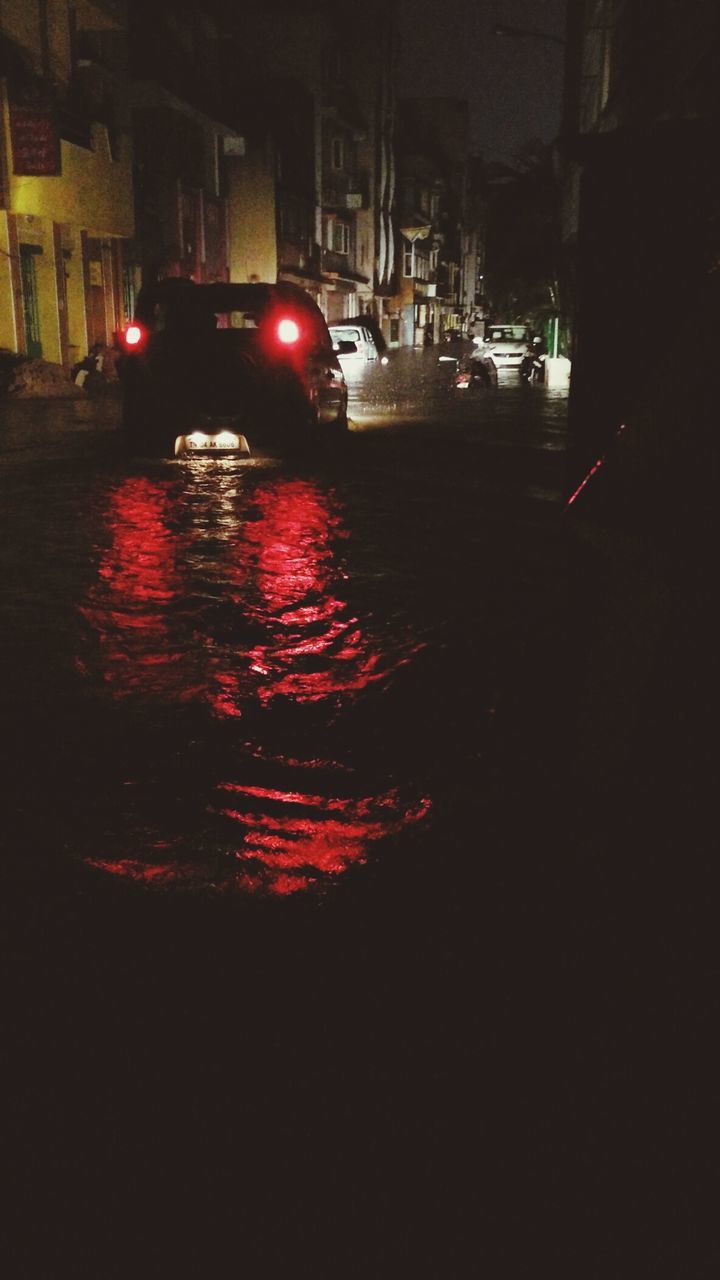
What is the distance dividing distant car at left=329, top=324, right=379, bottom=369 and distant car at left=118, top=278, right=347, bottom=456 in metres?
24.6

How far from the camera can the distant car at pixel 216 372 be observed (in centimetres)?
1240

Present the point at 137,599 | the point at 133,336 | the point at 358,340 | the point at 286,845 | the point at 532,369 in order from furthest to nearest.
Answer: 1. the point at 358,340
2. the point at 532,369
3. the point at 133,336
4. the point at 137,599
5. the point at 286,845

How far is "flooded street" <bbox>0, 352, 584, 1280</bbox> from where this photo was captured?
7.43ft

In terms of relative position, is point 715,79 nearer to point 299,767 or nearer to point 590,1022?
point 299,767

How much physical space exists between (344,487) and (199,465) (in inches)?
91.7

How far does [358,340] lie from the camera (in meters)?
39.8

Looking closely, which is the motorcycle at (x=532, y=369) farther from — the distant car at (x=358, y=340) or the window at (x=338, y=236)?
the window at (x=338, y=236)

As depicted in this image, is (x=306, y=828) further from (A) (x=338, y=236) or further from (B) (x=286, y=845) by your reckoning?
(A) (x=338, y=236)

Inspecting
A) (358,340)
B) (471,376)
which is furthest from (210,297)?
(358,340)

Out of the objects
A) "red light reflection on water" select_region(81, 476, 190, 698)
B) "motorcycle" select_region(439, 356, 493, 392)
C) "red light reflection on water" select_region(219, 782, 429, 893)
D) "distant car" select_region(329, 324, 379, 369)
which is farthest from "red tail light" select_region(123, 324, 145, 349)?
"distant car" select_region(329, 324, 379, 369)

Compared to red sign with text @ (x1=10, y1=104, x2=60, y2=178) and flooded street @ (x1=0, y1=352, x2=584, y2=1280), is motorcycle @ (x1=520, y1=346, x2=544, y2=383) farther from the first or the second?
flooded street @ (x1=0, y1=352, x2=584, y2=1280)

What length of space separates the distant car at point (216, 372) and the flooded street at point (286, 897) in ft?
15.2

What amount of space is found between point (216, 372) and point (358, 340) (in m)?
28.4

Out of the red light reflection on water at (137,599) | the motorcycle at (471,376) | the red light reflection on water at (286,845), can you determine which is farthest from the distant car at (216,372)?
the motorcycle at (471,376)
